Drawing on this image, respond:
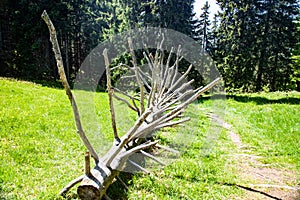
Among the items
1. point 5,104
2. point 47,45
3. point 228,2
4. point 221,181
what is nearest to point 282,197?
point 221,181

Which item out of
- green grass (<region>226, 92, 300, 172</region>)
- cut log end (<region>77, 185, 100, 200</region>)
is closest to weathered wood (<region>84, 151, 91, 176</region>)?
cut log end (<region>77, 185, 100, 200</region>)

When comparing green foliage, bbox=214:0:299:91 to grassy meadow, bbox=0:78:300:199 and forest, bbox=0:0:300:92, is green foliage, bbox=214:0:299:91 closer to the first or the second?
forest, bbox=0:0:300:92

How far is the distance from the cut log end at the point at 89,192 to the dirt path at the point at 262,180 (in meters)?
1.88

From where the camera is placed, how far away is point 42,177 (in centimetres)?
331

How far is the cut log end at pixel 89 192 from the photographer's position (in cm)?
239

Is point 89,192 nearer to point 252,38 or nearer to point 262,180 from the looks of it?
point 262,180

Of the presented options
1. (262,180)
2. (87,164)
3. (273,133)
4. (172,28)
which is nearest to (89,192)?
(87,164)

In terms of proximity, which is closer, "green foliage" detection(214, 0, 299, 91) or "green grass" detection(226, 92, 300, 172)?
"green grass" detection(226, 92, 300, 172)

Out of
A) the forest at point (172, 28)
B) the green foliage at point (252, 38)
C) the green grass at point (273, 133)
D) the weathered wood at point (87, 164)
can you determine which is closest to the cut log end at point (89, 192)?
the weathered wood at point (87, 164)

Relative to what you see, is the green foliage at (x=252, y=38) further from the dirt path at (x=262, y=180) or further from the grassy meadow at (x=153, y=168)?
the dirt path at (x=262, y=180)

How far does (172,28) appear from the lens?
55.9 feet

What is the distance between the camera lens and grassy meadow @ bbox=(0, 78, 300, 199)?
10.3 feet

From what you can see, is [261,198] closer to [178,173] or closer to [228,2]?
[178,173]

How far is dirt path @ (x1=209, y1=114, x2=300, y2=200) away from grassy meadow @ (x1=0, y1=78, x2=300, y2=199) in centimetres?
16
